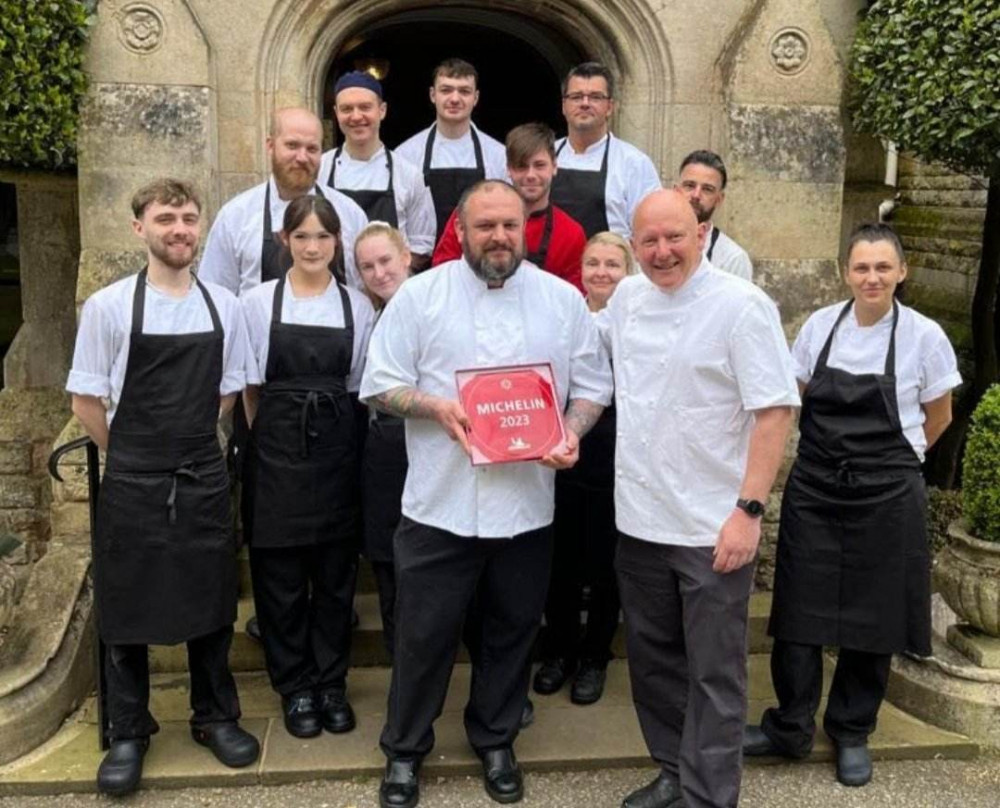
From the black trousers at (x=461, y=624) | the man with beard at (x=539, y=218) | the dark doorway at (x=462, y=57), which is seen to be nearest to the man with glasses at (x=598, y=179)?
the man with beard at (x=539, y=218)

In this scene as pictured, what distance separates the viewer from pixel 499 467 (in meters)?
3.32

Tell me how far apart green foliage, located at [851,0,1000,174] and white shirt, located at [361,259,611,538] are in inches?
101

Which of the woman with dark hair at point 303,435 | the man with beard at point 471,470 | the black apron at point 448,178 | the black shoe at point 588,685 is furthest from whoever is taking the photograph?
the black apron at point 448,178

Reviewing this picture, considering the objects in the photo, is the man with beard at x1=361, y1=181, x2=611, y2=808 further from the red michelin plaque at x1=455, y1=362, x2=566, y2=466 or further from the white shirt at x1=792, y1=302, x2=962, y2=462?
the white shirt at x1=792, y1=302, x2=962, y2=462

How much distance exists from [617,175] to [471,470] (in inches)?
70.5

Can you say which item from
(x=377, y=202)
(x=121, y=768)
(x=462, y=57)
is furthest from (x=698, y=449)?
(x=462, y=57)

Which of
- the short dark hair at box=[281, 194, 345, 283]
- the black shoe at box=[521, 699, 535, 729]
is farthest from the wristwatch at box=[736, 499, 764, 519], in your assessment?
the short dark hair at box=[281, 194, 345, 283]

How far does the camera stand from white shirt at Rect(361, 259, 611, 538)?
10.8 ft

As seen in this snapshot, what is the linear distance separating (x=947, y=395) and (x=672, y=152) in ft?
8.10

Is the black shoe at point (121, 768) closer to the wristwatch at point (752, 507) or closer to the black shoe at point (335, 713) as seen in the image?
the black shoe at point (335, 713)

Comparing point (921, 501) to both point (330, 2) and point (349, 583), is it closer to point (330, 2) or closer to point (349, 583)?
point (349, 583)

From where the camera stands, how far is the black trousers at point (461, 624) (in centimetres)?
342

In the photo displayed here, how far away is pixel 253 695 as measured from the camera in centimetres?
423

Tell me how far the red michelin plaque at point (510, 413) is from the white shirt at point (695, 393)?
0.25 meters
